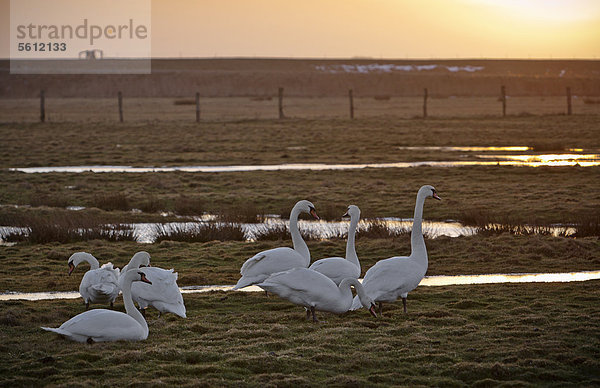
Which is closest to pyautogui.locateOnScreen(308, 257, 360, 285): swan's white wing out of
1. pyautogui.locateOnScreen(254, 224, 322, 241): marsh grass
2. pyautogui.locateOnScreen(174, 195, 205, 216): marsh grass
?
pyautogui.locateOnScreen(254, 224, 322, 241): marsh grass

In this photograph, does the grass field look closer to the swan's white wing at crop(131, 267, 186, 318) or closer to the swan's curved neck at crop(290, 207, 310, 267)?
the swan's white wing at crop(131, 267, 186, 318)

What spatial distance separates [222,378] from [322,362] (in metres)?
1.19

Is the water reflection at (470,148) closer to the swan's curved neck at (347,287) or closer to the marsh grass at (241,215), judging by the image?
the marsh grass at (241,215)

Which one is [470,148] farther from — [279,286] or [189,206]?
[279,286]

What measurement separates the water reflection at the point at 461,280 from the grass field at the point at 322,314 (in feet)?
1.08

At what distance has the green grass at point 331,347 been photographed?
28.1 ft

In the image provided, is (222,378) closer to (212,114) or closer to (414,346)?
(414,346)

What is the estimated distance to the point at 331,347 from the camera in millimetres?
9703

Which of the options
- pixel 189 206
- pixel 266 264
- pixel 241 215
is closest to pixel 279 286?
pixel 266 264

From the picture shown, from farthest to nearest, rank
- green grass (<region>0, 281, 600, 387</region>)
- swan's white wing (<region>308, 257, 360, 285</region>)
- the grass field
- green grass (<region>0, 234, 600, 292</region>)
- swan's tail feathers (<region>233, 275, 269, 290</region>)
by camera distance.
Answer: green grass (<region>0, 234, 600, 292</region>), swan's white wing (<region>308, 257, 360, 285</region>), swan's tail feathers (<region>233, 275, 269, 290</region>), the grass field, green grass (<region>0, 281, 600, 387</region>)

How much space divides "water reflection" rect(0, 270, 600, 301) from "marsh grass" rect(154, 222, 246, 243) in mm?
4639

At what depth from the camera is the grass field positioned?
28.9 ft

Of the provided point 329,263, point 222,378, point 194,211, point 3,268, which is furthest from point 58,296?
point 194,211

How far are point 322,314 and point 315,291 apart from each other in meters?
1.18
